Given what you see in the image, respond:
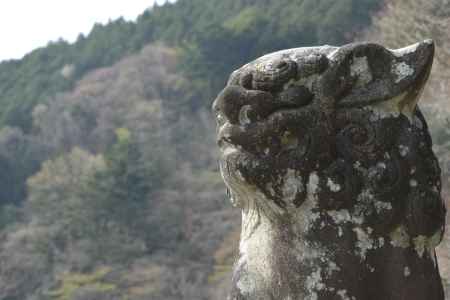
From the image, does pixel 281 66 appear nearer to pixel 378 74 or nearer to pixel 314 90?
pixel 314 90

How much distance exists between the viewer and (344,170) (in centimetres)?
337

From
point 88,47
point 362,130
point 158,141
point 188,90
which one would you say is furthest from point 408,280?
point 88,47

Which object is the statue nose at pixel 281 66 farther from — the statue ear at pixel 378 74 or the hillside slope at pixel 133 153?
the hillside slope at pixel 133 153

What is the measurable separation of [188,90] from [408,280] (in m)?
51.1

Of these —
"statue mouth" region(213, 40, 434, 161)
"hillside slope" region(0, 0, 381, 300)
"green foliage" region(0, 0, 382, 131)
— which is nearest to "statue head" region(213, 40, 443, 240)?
"statue mouth" region(213, 40, 434, 161)

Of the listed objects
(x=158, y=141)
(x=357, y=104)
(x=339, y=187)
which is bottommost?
(x=158, y=141)

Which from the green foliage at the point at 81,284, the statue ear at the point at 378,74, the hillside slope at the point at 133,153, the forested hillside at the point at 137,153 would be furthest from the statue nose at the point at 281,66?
the green foliage at the point at 81,284

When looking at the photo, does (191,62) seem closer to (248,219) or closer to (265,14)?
(265,14)

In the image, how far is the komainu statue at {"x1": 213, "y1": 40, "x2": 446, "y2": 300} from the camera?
11.1 ft

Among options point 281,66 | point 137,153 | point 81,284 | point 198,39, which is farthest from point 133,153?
point 281,66

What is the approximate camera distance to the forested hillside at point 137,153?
3678 centimetres

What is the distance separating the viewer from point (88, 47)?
7000 cm

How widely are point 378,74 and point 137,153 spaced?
3764cm

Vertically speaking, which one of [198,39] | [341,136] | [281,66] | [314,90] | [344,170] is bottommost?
[344,170]
